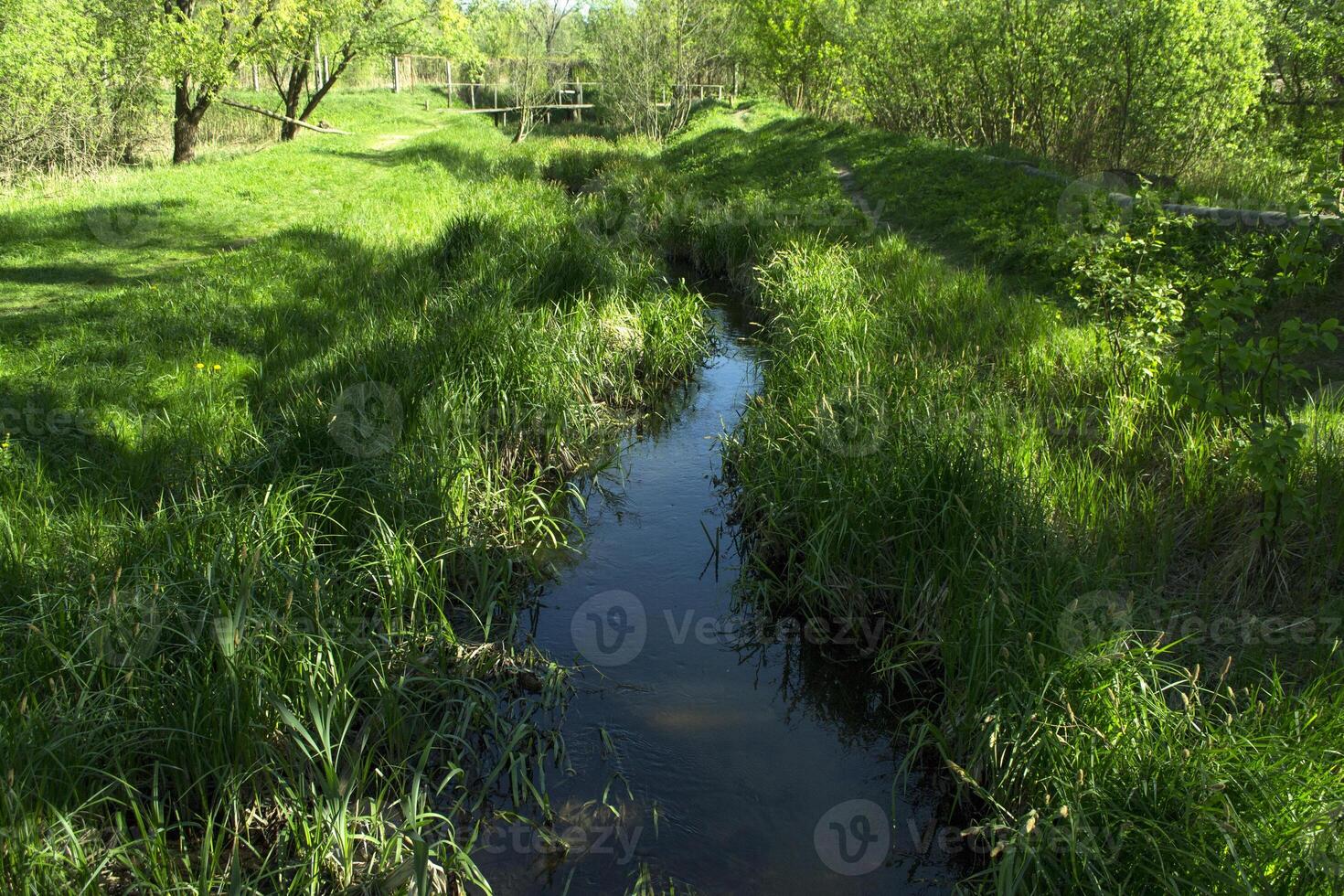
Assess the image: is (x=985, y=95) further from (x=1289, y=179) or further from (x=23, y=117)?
(x=23, y=117)

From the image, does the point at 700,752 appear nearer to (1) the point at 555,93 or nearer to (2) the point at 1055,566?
(2) the point at 1055,566

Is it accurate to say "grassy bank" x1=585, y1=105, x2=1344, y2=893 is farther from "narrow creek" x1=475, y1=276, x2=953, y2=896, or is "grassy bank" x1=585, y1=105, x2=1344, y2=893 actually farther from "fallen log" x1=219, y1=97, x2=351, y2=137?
"fallen log" x1=219, y1=97, x2=351, y2=137

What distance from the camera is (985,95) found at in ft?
48.6

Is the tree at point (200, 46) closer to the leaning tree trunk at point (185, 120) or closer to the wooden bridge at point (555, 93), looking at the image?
the leaning tree trunk at point (185, 120)

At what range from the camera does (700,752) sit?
3.78 m

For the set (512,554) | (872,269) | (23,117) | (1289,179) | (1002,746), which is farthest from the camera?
(23,117)

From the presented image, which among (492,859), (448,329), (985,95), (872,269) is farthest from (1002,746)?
(985,95)

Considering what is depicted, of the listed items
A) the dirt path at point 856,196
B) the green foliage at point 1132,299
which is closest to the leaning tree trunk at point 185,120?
the dirt path at point 856,196

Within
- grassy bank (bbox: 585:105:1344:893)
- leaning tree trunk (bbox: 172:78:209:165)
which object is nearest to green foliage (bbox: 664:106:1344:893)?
grassy bank (bbox: 585:105:1344:893)

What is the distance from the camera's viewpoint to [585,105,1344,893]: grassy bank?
2.75 meters

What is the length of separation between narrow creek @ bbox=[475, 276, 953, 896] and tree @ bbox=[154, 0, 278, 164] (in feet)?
47.0

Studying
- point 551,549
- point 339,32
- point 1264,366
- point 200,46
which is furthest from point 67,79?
point 1264,366

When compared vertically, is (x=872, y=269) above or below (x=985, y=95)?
below

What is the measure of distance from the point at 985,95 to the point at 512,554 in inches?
511
